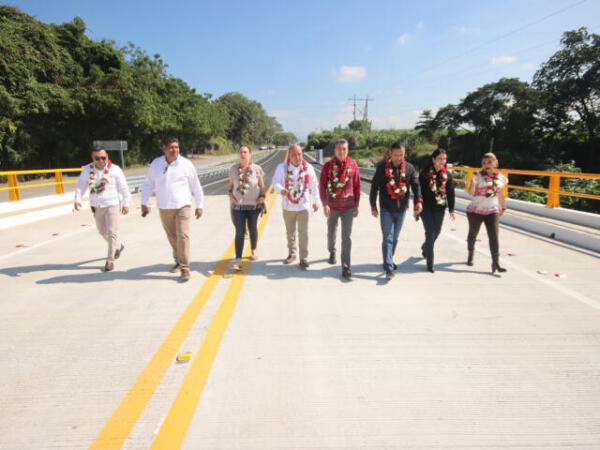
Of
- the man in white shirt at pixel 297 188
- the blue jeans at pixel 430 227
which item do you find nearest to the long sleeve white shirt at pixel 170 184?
the man in white shirt at pixel 297 188

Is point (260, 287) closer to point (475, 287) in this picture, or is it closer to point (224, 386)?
point (224, 386)

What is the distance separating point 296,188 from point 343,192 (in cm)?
74

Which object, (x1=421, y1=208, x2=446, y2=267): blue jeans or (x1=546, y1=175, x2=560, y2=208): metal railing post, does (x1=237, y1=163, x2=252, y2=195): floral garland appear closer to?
(x1=421, y1=208, x2=446, y2=267): blue jeans

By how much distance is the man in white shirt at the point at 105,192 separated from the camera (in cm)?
616

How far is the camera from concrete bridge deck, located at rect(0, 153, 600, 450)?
253 cm

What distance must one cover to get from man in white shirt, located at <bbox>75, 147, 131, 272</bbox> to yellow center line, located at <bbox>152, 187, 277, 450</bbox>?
8.74 feet

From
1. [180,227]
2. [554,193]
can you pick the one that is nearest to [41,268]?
[180,227]

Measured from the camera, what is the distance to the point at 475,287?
5.30 m

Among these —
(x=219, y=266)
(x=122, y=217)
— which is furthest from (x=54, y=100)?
(x=219, y=266)

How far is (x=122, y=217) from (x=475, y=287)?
31.9ft

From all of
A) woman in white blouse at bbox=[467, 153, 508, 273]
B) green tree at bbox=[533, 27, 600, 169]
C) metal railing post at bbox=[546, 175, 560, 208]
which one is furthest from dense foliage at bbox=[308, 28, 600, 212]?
woman in white blouse at bbox=[467, 153, 508, 273]

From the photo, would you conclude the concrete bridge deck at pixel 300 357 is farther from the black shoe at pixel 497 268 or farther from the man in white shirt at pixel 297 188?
the man in white shirt at pixel 297 188

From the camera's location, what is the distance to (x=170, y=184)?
18.6ft

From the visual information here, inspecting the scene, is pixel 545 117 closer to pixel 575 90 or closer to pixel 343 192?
pixel 575 90
